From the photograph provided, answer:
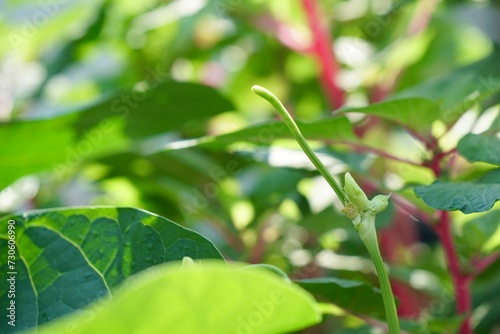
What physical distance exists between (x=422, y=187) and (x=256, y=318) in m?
0.18

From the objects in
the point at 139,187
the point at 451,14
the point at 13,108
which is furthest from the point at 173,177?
the point at 451,14

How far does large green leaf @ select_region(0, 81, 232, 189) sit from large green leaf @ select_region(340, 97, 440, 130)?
0.20 meters

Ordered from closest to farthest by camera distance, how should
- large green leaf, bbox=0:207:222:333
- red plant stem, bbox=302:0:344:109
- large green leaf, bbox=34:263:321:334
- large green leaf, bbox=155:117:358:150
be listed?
1. large green leaf, bbox=34:263:321:334
2. large green leaf, bbox=0:207:222:333
3. large green leaf, bbox=155:117:358:150
4. red plant stem, bbox=302:0:344:109

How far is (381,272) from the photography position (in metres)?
0.29

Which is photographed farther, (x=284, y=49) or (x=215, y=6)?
Answer: (x=284, y=49)

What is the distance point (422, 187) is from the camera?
1.31 feet

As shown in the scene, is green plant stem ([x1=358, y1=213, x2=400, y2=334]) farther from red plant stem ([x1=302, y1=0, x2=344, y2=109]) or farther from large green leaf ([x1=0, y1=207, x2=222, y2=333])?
red plant stem ([x1=302, y1=0, x2=344, y2=109])

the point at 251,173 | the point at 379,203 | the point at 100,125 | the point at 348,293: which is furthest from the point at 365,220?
the point at 251,173

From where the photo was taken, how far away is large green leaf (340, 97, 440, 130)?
1.43 feet

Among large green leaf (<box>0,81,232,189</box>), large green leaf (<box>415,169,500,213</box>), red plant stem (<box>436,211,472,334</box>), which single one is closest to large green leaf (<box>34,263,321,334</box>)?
large green leaf (<box>415,169,500,213</box>)

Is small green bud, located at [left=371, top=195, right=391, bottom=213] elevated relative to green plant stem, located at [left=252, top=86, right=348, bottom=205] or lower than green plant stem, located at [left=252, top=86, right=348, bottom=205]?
lower

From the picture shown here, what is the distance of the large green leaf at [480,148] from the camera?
41 cm

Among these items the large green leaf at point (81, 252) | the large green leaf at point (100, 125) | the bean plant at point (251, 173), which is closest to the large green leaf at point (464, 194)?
the bean plant at point (251, 173)

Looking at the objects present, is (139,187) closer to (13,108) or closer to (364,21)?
(13,108)
